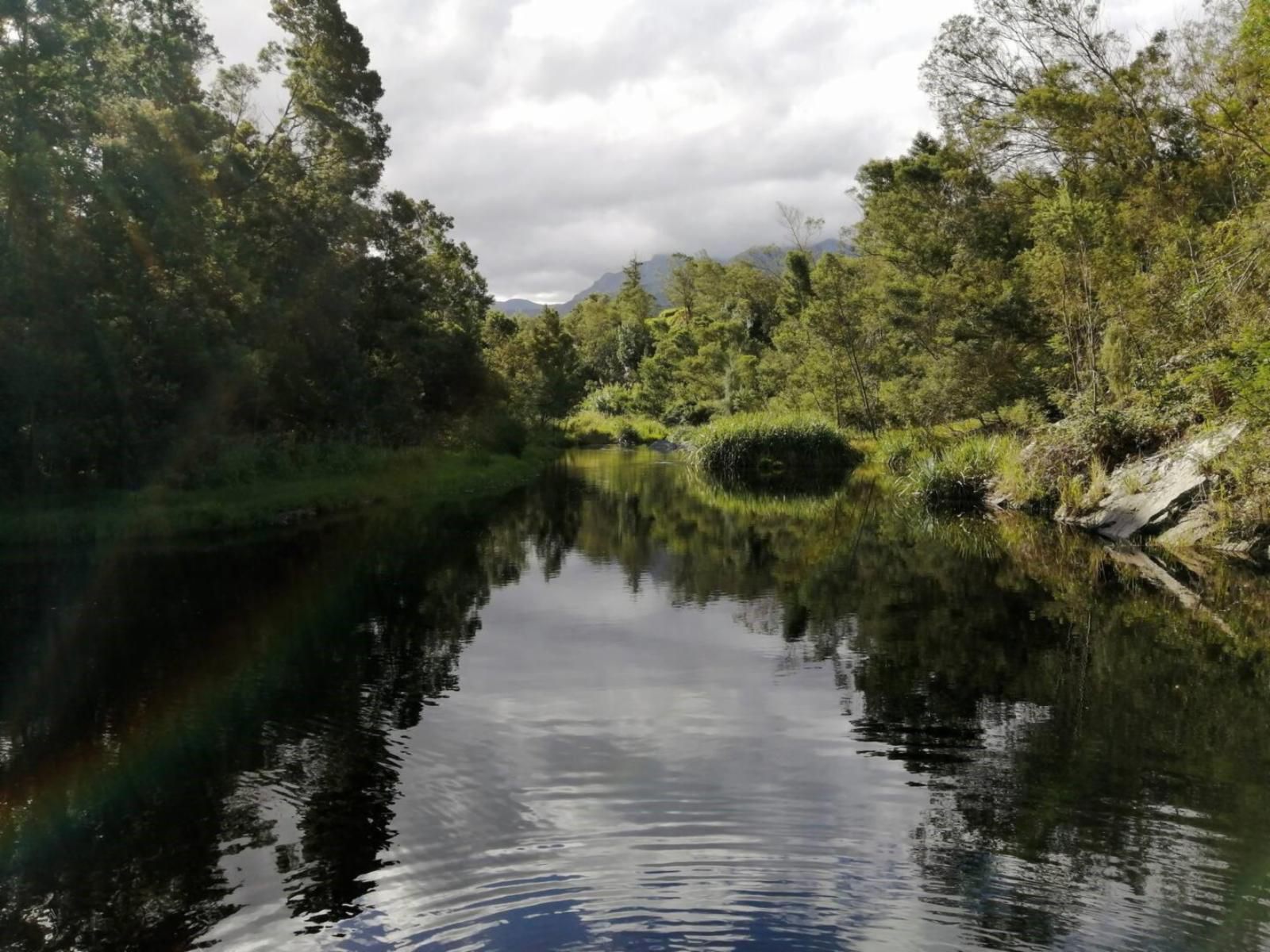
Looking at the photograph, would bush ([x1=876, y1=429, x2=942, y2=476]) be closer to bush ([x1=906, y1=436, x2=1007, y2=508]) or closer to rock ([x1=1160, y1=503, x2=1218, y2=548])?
bush ([x1=906, y1=436, x2=1007, y2=508])

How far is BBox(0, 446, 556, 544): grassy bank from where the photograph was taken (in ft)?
65.1

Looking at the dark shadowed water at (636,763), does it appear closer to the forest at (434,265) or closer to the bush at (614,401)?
the forest at (434,265)

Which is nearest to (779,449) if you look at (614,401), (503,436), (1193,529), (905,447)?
(905,447)

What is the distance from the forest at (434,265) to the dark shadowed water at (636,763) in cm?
606

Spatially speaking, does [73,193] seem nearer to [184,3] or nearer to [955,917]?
[184,3]

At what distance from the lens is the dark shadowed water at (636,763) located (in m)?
5.41

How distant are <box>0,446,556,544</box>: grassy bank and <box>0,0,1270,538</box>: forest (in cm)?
84

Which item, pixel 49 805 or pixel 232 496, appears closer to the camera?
pixel 49 805

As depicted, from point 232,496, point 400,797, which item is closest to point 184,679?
point 400,797

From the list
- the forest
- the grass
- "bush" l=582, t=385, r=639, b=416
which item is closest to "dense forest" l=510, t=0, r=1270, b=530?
the forest

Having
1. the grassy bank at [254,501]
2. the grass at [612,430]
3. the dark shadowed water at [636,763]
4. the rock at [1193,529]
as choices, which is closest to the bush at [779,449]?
the grassy bank at [254,501]

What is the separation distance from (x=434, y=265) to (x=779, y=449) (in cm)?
1654

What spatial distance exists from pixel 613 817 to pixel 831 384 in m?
46.7

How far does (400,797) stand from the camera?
7.12m
